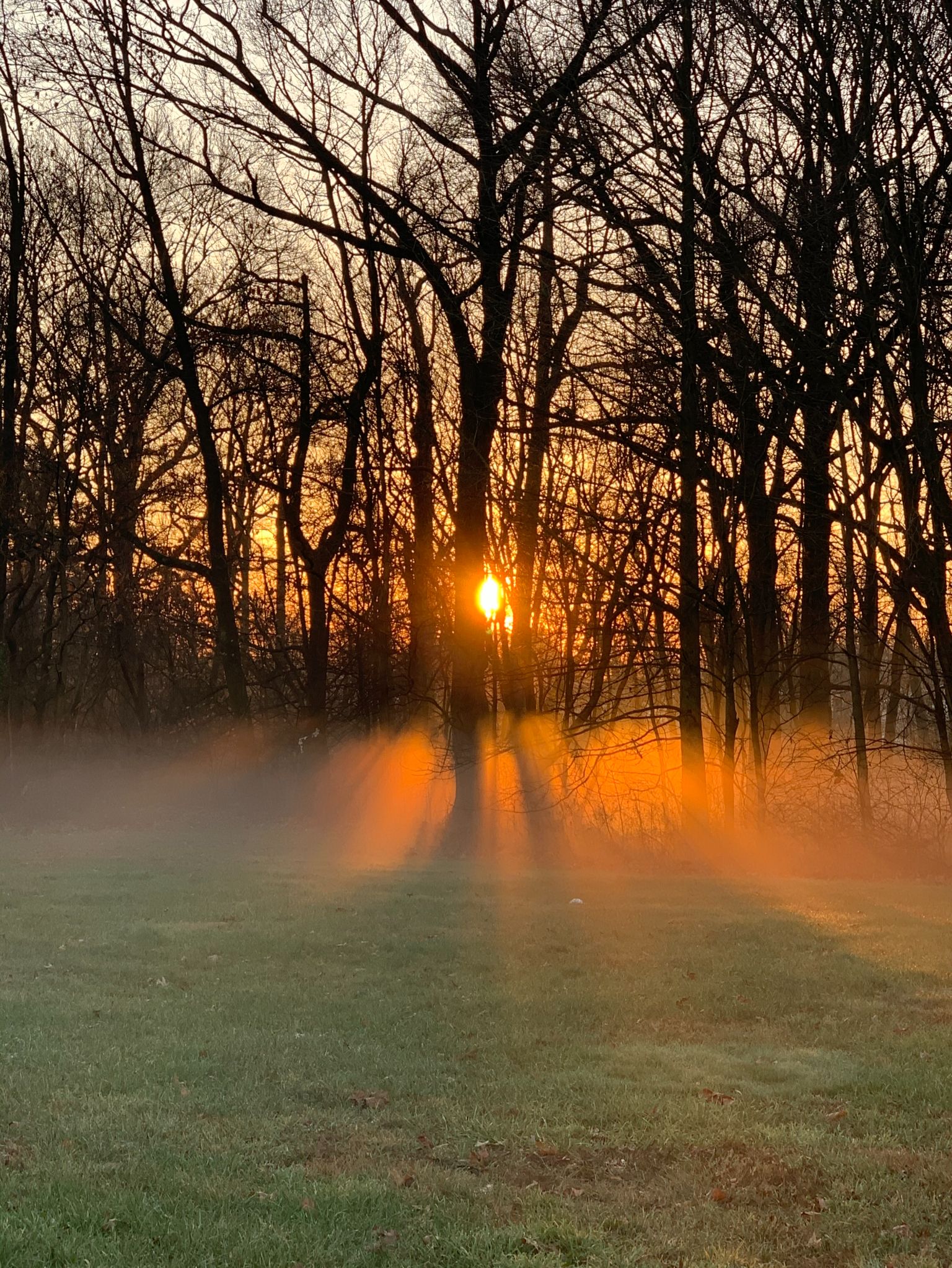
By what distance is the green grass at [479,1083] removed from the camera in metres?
5.16

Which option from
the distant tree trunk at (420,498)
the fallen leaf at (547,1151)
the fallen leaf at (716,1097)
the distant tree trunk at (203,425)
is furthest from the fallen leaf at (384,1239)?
the distant tree trunk at (203,425)

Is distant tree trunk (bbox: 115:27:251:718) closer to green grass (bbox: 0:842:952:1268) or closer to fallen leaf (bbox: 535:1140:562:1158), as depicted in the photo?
green grass (bbox: 0:842:952:1268)

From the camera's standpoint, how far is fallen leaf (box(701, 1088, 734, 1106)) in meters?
6.82

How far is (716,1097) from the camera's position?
22.7ft

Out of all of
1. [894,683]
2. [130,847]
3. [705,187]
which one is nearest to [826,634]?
[894,683]

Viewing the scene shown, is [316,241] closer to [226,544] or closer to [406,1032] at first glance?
[226,544]

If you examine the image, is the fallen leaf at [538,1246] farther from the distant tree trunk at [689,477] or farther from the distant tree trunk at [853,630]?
the distant tree trunk at [689,477]

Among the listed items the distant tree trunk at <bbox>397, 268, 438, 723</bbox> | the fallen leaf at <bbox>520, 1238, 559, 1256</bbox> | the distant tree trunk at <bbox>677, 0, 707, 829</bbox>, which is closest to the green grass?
the fallen leaf at <bbox>520, 1238, 559, 1256</bbox>

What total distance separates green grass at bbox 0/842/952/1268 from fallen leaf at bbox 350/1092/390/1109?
6cm

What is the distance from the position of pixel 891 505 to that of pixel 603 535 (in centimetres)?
405

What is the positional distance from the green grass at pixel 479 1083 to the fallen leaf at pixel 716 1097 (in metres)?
0.04

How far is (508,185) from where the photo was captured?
61.5 ft

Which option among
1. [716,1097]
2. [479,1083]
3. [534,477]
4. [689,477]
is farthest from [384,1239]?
[534,477]

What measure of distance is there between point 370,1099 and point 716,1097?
1.86m
